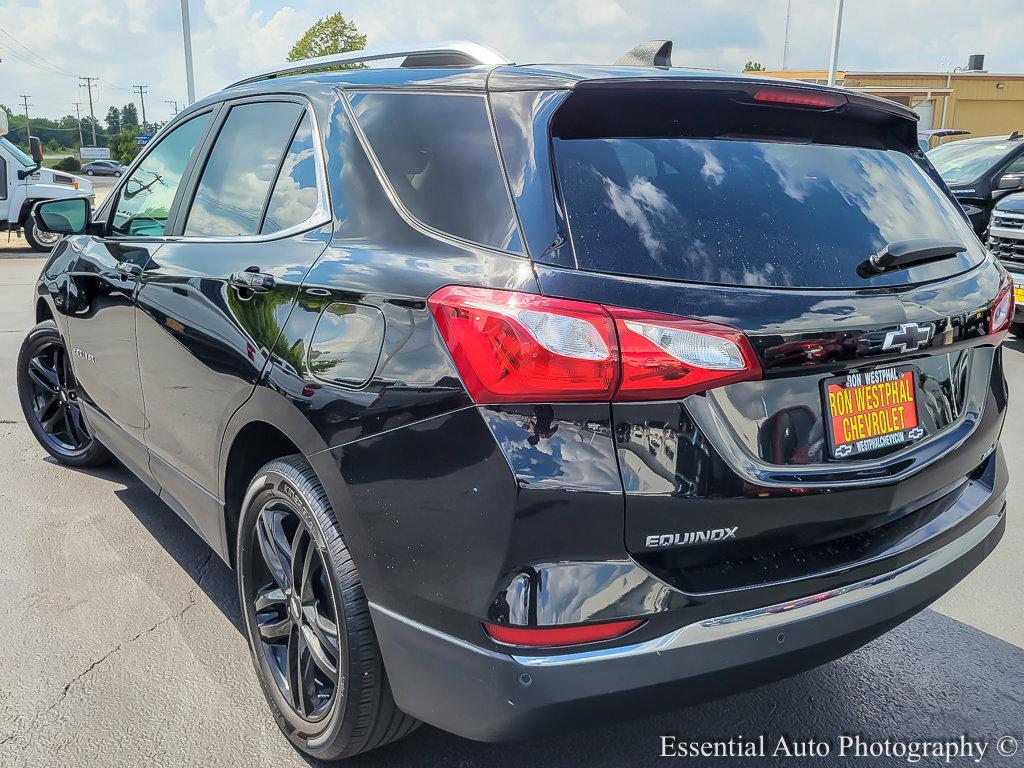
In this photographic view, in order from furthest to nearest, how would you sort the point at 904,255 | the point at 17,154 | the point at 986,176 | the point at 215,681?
the point at 17,154, the point at 986,176, the point at 215,681, the point at 904,255

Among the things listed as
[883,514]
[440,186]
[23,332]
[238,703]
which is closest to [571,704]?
[883,514]

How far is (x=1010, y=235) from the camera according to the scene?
8.11 metres

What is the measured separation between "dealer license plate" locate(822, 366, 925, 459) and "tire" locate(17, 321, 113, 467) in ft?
12.5

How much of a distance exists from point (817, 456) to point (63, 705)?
2.27 m

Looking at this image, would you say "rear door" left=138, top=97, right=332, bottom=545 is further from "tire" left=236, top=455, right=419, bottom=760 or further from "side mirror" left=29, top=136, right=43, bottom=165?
"side mirror" left=29, top=136, right=43, bottom=165

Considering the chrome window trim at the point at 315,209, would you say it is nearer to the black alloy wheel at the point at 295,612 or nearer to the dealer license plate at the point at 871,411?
the black alloy wheel at the point at 295,612

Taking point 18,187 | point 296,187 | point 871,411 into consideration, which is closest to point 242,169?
point 296,187

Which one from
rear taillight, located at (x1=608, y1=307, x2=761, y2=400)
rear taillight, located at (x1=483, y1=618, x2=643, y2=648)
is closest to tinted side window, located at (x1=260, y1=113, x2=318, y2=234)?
rear taillight, located at (x1=608, y1=307, x2=761, y2=400)

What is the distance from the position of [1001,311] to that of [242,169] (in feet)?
7.72

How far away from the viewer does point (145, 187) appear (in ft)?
12.1

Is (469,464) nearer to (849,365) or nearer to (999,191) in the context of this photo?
(849,365)

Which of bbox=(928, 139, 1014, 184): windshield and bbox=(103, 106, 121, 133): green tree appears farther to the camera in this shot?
bbox=(103, 106, 121, 133): green tree

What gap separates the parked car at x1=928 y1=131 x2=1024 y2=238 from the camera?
9500 mm

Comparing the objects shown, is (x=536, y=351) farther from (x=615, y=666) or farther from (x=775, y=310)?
(x=615, y=666)
